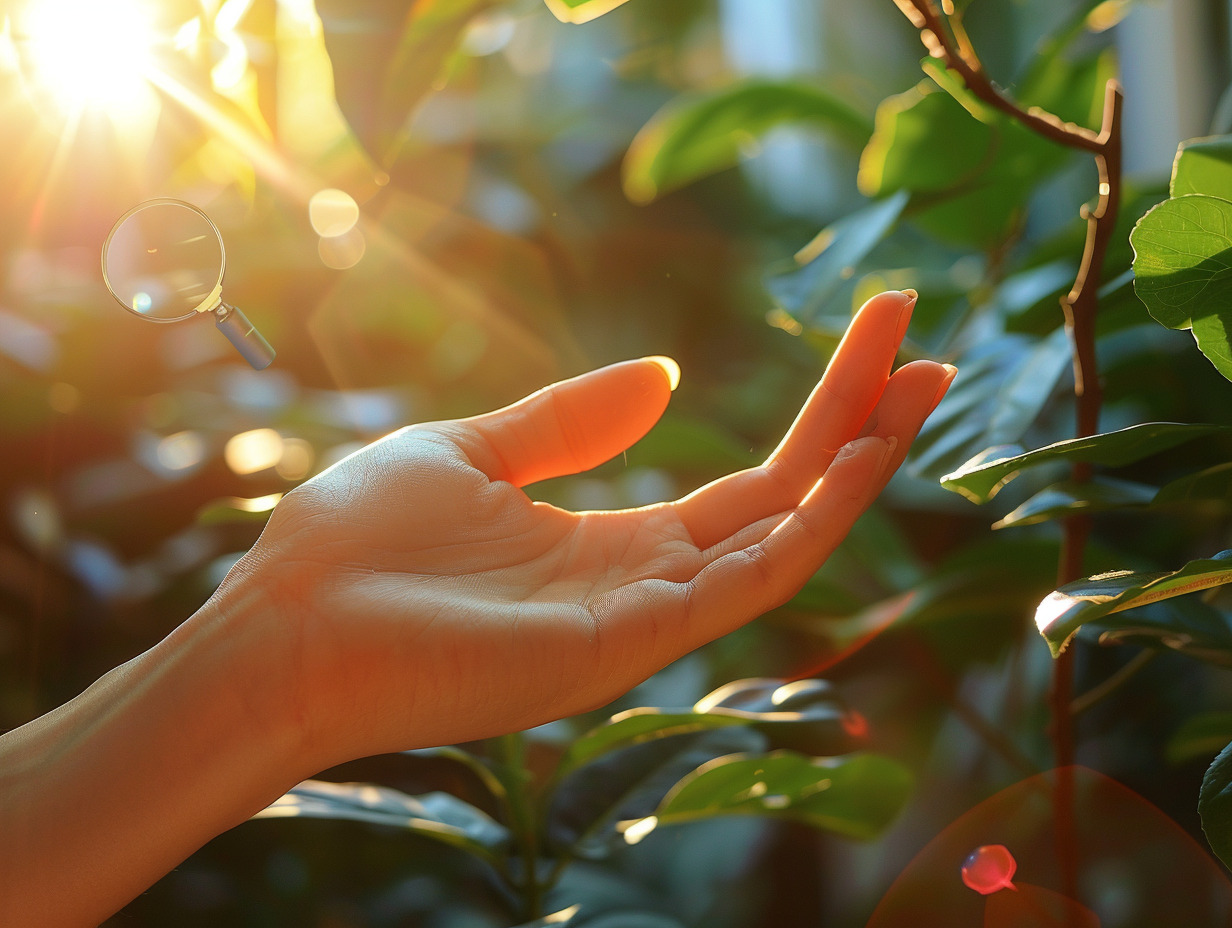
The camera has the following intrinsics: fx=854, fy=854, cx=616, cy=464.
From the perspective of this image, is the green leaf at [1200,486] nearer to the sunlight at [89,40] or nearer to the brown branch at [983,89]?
the brown branch at [983,89]

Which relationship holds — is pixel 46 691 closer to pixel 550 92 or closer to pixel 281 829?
pixel 281 829

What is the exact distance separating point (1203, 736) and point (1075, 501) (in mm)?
289

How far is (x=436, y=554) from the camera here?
579 millimetres

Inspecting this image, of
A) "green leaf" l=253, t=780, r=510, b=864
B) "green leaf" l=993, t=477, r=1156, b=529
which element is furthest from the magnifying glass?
"green leaf" l=993, t=477, r=1156, b=529

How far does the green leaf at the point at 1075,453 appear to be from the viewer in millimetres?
415

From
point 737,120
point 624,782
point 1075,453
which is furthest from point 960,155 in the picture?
point 624,782

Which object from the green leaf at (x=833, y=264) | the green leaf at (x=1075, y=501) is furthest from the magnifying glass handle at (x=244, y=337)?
the green leaf at (x=1075, y=501)

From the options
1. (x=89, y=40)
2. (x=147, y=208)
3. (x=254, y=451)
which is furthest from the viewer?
(x=254, y=451)

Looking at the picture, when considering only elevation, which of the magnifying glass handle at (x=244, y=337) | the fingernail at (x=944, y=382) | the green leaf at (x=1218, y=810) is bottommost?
the green leaf at (x=1218, y=810)

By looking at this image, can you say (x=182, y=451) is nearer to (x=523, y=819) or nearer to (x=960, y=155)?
(x=523, y=819)

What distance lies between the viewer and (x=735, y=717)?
59 centimetres

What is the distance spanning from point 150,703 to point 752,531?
382 mm

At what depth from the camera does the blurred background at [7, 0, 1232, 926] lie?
0.84 metres

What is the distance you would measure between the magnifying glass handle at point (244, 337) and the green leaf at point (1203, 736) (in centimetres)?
73
